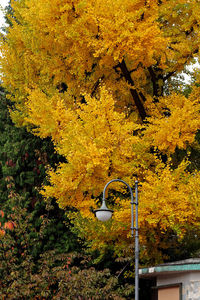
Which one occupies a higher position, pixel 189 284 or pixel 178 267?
pixel 178 267

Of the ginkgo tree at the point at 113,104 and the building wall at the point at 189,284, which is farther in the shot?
the ginkgo tree at the point at 113,104

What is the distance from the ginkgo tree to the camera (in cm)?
1273

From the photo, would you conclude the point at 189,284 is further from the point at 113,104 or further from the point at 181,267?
the point at 113,104

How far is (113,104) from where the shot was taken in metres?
13.2

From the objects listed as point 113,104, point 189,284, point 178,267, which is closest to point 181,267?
point 178,267

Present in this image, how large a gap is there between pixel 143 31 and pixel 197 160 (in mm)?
5605

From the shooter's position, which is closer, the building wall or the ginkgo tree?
the building wall

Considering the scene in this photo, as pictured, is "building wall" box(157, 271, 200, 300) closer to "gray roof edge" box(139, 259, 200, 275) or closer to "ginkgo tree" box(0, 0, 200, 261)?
"gray roof edge" box(139, 259, 200, 275)

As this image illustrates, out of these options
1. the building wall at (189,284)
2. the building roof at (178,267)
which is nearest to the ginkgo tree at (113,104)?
the building roof at (178,267)

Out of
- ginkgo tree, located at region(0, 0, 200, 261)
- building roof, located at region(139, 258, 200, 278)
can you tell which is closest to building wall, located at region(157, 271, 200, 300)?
building roof, located at region(139, 258, 200, 278)

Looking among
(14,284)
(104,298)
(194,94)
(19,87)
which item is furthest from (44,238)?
(194,94)

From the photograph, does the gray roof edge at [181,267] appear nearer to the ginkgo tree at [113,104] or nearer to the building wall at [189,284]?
the building wall at [189,284]

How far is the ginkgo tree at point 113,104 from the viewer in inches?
501

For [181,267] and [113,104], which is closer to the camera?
[181,267]
